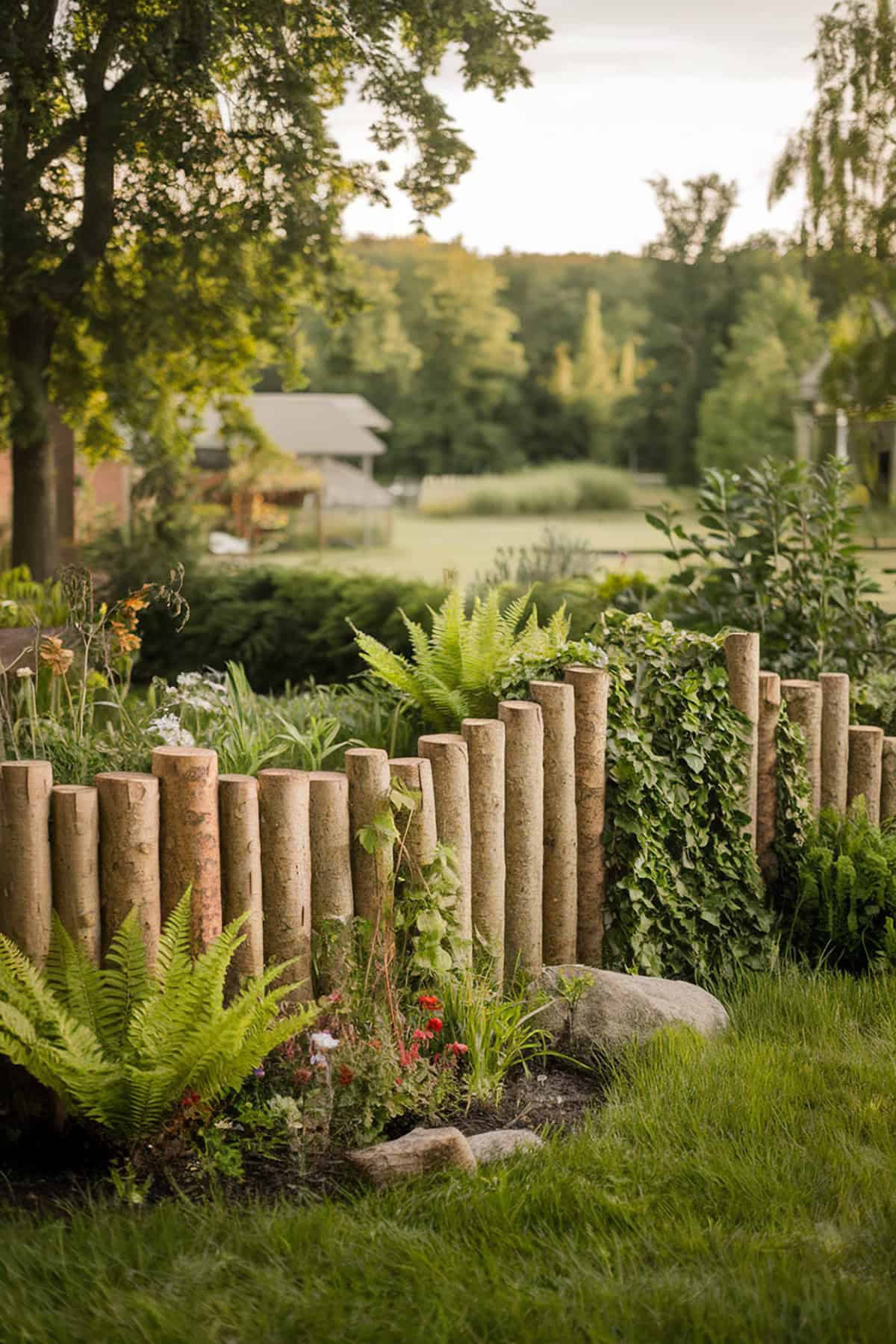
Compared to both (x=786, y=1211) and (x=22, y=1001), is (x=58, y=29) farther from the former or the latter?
(x=786, y=1211)

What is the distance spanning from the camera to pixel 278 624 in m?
9.53

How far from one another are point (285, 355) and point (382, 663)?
6502mm

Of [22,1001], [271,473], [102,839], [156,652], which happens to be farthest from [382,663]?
[271,473]

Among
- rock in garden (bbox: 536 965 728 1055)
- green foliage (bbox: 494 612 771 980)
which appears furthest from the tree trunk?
rock in garden (bbox: 536 965 728 1055)

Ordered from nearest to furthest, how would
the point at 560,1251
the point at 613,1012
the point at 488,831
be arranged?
the point at 560,1251
the point at 613,1012
the point at 488,831

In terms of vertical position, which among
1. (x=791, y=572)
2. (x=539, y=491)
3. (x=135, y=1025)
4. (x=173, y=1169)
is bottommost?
(x=173, y=1169)

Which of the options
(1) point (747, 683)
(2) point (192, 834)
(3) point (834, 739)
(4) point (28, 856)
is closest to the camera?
(4) point (28, 856)

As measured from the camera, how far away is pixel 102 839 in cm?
330

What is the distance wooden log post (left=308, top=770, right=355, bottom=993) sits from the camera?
3.53 m

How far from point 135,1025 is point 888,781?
3.36 meters

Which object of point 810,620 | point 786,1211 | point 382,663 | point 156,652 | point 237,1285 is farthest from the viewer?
point 156,652

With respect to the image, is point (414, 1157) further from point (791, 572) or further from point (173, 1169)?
point (791, 572)

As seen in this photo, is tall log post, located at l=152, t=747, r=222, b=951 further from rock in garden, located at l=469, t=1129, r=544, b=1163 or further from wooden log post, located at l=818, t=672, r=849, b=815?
wooden log post, located at l=818, t=672, r=849, b=815

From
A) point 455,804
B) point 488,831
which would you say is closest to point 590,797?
point 488,831
